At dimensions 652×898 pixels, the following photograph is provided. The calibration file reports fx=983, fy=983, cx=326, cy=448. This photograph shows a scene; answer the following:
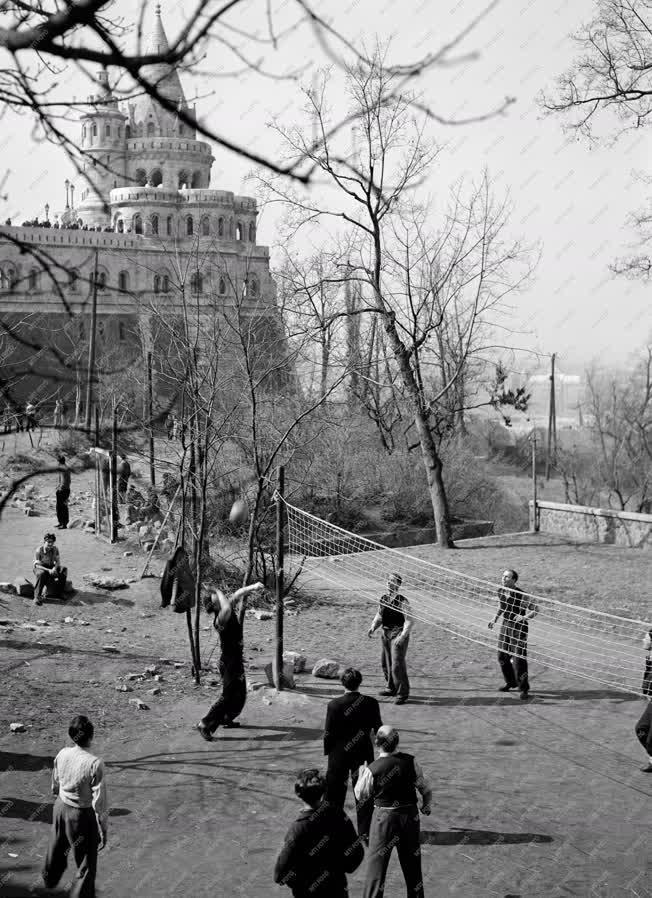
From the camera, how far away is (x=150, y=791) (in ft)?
26.6

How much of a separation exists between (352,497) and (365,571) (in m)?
6.74

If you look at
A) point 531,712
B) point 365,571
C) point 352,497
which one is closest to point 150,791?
point 531,712

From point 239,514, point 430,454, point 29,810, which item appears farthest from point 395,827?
point 430,454

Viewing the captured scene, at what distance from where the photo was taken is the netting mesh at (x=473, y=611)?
39.8 feet

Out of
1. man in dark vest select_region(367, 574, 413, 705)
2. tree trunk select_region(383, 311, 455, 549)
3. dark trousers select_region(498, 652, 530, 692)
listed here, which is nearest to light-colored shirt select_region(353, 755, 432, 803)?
man in dark vest select_region(367, 574, 413, 705)

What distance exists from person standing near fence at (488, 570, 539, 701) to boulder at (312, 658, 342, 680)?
1918 millimetres

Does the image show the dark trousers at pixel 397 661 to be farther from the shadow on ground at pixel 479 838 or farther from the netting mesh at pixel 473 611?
the shadow on ground at pixel 479 838

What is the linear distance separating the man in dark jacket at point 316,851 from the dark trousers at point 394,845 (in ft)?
1.90

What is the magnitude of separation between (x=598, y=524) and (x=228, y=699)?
13980 mm

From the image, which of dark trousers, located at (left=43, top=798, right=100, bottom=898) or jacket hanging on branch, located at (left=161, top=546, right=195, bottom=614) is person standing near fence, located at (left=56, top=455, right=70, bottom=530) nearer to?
jacket hanging on branch, located at (left=161, top=546, right=195, bottom=614)

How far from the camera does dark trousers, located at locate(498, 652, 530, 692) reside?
10930mm

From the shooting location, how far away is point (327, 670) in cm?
1157

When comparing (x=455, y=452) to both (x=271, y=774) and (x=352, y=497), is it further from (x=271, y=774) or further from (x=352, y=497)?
(x=271, y=774)

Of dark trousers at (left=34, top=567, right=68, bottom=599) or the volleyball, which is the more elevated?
the volleyball
